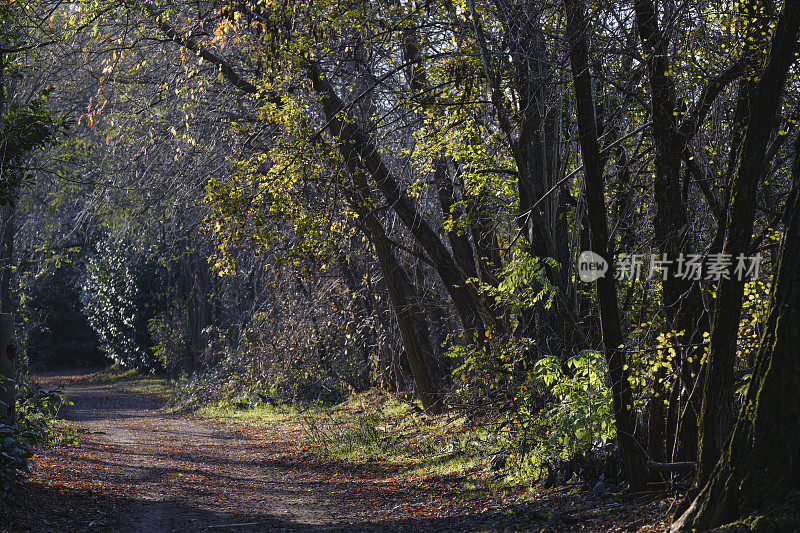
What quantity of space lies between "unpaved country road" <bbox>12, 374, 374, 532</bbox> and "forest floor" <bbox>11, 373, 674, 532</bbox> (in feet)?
0.05

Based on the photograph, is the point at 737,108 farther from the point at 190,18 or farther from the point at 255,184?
the point at 190,18

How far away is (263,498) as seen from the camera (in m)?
8.88

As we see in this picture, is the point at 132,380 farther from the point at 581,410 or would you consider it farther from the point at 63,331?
the point at 581,410

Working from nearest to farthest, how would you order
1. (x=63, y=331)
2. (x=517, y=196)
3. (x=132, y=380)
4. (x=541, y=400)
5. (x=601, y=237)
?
(x=601, y=237)
(x=541, y=400)
(x=517, y=196)
(x=132, y=380)
(x=63, y=331)

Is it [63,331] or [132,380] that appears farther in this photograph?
[63,331]

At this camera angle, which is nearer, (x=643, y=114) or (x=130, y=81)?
(x=643, y=114)

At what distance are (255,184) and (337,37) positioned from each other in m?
3.36

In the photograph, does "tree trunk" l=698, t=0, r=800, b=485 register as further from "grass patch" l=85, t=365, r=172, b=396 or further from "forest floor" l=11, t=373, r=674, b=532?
"grass patch" l=85, t=365, r=172, b=396

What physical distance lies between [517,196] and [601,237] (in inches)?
154

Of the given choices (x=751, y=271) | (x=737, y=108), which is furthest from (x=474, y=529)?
(x=737, y=108)

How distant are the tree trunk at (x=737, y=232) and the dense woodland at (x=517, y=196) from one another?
0.05ft

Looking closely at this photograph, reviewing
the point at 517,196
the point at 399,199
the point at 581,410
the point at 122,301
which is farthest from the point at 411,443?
the point at 122,301

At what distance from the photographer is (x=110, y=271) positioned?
31250 millimetres

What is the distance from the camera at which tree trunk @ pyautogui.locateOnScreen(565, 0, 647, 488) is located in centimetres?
602
